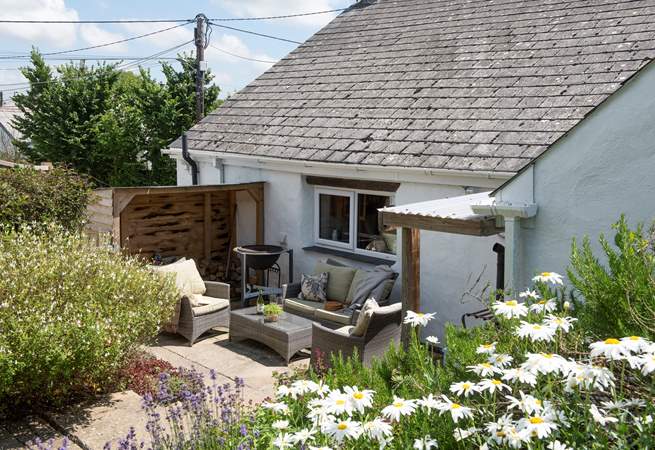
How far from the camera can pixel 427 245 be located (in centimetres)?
991

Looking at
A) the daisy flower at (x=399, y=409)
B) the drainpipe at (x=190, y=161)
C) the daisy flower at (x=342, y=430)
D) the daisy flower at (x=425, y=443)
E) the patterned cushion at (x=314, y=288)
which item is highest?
the drainpipe at (x=190, y=161)

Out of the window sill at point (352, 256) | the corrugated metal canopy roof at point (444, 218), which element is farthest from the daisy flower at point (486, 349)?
the window sill at point (352, 256)

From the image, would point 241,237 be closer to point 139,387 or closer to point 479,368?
point 139,387

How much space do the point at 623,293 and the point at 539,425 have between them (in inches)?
56.8

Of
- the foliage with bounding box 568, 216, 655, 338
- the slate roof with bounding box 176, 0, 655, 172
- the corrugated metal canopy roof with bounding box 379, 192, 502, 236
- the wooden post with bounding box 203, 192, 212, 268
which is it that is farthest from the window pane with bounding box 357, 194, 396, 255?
the foliage with bounding box 568, 216, 655, 338

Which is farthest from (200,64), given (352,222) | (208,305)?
(208,305)

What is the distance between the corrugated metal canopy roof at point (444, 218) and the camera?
6.66 m

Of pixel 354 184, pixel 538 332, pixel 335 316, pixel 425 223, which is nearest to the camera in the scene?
pixel 538 332

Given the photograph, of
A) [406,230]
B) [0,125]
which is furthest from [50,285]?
[0,125]

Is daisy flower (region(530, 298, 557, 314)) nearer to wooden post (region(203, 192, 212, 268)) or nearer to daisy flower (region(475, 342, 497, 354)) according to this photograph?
daisy flower (region(475, 342, 497, 354))

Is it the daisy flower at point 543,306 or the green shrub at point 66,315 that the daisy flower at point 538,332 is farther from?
the green shrub at point 66,315

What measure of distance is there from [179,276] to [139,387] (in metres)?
2.98

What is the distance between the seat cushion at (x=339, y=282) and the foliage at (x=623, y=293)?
21.9ft

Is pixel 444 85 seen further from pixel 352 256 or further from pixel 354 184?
pixel 352 256
